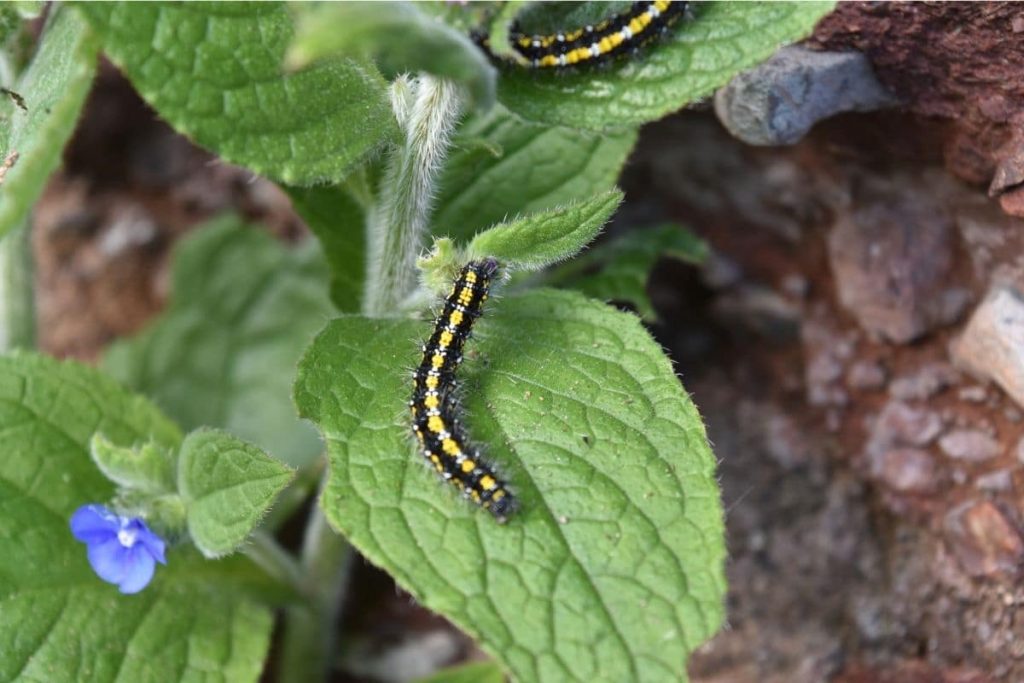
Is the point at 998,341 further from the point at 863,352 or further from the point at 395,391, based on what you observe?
the point at 395,391

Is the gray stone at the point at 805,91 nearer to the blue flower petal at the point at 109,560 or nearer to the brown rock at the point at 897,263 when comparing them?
the brown rock at the point at 897,263

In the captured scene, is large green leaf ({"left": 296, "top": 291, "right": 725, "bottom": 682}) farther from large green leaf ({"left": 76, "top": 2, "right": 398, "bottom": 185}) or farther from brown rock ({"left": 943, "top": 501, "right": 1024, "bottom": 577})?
brown rock ({"left": 943, "top": 501, "right": 1024, "bottom": 577})

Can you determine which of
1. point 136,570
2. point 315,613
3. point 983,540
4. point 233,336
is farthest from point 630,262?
point 233,336

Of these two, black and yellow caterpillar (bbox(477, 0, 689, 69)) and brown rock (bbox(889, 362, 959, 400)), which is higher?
black and yellow caterpillar (bbox(477, 0, 689, 69))

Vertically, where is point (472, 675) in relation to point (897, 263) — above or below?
below

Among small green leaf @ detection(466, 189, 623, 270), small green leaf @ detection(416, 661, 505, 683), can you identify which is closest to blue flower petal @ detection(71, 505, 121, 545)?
small green leaf @ detection(416, 661, 505, 683)
